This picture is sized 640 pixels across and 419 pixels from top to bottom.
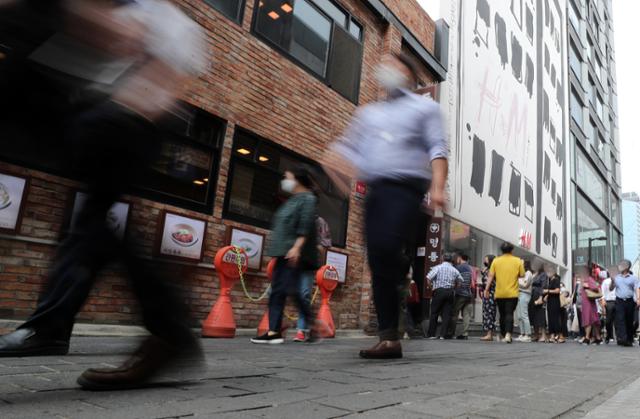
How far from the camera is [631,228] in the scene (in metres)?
69.3

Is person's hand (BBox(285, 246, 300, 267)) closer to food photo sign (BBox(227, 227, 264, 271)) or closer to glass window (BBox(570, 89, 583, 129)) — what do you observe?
food photo sign (BBox(227, 227, 264, 271))

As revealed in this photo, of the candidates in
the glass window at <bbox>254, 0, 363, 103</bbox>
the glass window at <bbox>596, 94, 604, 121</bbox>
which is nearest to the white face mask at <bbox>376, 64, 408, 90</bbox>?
the glass window at <bbox>254, 0, 363, 103</bbox>

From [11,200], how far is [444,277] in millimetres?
7675

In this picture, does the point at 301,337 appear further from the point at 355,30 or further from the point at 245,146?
the point at 355,30

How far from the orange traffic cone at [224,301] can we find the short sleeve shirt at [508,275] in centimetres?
566

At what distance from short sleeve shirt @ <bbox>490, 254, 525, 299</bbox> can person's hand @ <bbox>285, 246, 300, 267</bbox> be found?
20.6 feet

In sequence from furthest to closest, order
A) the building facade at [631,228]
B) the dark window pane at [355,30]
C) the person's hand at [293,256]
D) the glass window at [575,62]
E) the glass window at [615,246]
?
1. the building facade at [631,228]
2. the glass window at [615,246]
3. the glass window at [575,62]
4. the dark window pane at [355,30]
5. the person's hand at [293,256]

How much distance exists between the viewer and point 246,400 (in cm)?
199

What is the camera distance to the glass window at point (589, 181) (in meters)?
31.1

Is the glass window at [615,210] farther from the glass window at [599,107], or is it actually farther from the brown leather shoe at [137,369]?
the brown leather shoe at [137,369]

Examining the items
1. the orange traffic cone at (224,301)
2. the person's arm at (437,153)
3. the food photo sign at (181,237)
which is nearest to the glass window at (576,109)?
the food photo sign at (181,237)

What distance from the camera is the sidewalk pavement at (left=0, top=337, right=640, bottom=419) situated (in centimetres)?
177

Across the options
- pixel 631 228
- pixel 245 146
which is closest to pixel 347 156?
pixel 245 146

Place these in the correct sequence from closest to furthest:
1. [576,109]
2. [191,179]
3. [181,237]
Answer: [181,237]
[191,179]
[576,109]
